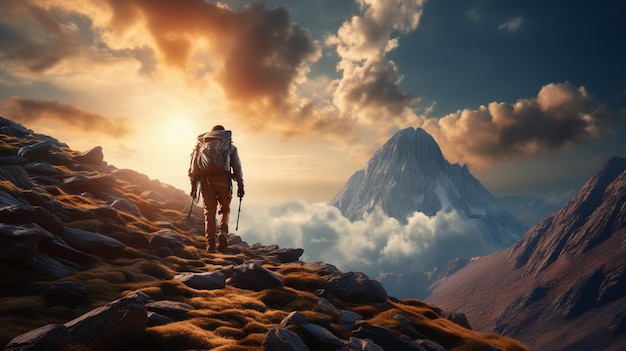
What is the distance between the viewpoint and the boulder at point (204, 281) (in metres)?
18.3

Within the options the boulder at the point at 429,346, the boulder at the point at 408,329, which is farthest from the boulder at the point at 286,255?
the boulder at the point at 429,346

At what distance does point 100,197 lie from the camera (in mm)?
39375

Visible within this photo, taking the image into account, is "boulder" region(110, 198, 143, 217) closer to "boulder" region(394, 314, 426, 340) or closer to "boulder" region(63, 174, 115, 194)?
"boulder" region(63, 174, 115, 194)

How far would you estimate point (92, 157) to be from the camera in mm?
56969

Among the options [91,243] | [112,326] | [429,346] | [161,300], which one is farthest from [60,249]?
[429,346]

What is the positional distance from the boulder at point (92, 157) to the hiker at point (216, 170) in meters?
41.2

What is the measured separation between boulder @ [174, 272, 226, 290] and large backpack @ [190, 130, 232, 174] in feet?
21.0

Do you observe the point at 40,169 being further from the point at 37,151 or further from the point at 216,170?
the point at 216,170

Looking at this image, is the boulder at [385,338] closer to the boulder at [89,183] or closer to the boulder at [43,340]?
the boulder at [43,340]

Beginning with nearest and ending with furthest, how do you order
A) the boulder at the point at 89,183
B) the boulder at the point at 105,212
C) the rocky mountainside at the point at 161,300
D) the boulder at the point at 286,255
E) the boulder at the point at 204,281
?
1. the rocky mountainside at the point at 161,300
2. the boulder at the point at 204,281
3. the boulder at the point at 105,212
4. the boulder at the point at 89,183
5. the boulder at the point at 286,255

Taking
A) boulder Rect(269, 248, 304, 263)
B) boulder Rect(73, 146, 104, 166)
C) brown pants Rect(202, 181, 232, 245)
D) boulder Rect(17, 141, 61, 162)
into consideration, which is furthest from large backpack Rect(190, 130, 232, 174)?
boulder Rect(73, 146, 104, 166)

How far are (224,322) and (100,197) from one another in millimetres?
32779

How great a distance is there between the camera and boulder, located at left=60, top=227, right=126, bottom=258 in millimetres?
19734

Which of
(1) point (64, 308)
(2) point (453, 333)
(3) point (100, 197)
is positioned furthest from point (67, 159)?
(2) point (453, 333)
